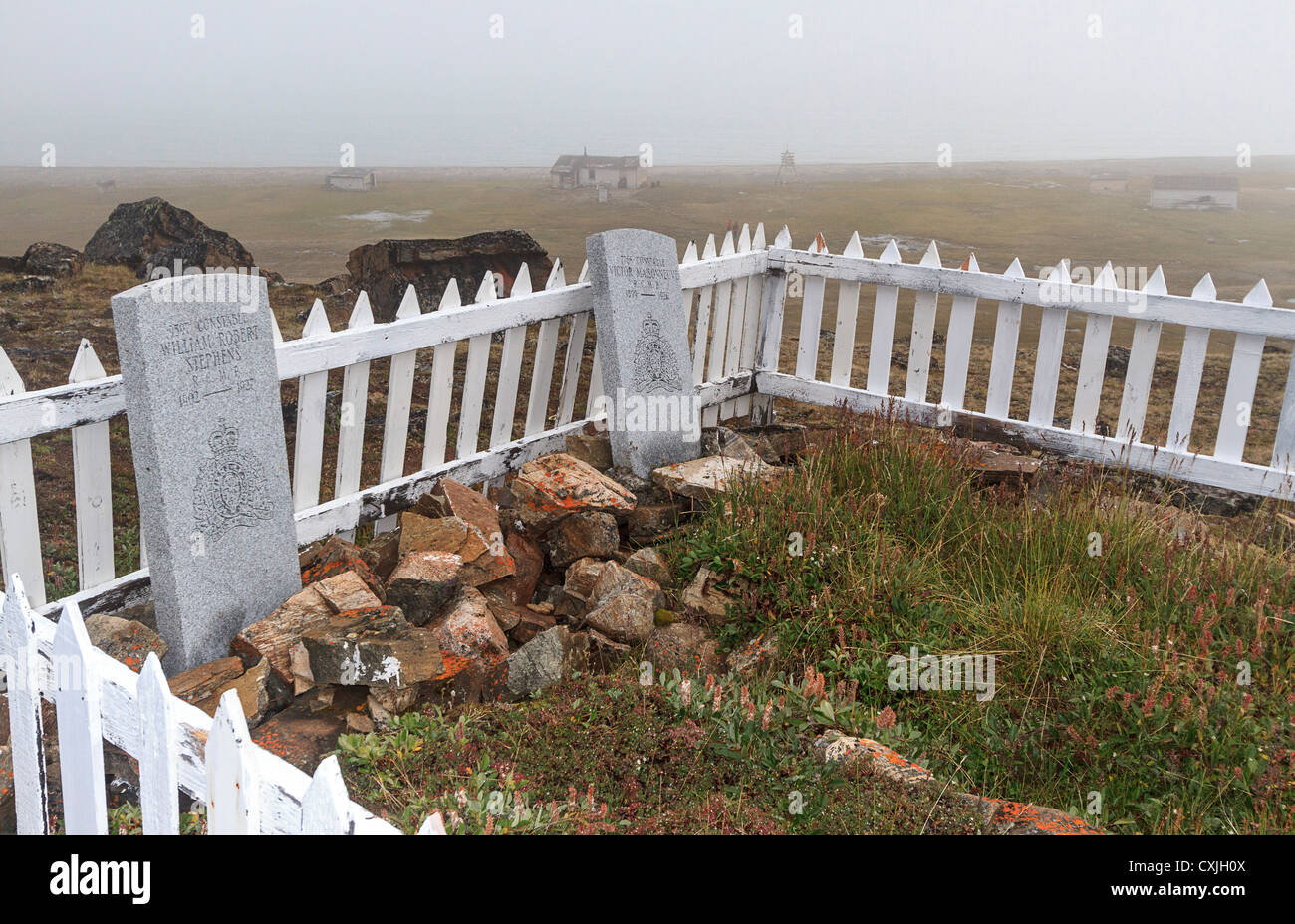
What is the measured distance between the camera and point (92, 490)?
443 centimetres

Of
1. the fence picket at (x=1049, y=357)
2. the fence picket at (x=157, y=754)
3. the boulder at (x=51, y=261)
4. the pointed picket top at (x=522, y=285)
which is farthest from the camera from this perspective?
the boulder at (x=51, y=261)

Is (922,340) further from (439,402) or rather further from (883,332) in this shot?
(439,402)

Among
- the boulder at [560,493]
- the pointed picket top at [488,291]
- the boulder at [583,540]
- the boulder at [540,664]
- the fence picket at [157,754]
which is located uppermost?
the pointed picket top at [488,291]

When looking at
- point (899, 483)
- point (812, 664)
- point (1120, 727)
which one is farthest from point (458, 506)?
point (1120, 727)

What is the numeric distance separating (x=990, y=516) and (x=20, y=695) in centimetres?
412

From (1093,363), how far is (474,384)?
4231mm

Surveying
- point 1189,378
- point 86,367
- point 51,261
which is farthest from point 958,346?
point 51,261

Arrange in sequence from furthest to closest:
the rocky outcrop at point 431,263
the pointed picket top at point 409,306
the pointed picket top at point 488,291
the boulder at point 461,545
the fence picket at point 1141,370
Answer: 1. the rocky outcrop at point 431,263
2. the fence picket at point 1141,370
3. the pointed picket top at point 488,291
4. the pointed picket top at point 409,306
5. the boulder at point 461,545

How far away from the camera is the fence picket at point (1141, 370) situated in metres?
6.80

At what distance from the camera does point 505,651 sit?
4207 mm

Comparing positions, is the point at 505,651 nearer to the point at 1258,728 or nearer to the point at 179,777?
the point at 179,777

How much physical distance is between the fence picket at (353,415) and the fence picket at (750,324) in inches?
143

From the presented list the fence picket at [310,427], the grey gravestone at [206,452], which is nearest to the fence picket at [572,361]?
the fence picket at [310,427]

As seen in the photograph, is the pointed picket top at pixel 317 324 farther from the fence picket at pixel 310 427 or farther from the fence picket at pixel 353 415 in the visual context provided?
the fence picket at pixel 353 415
